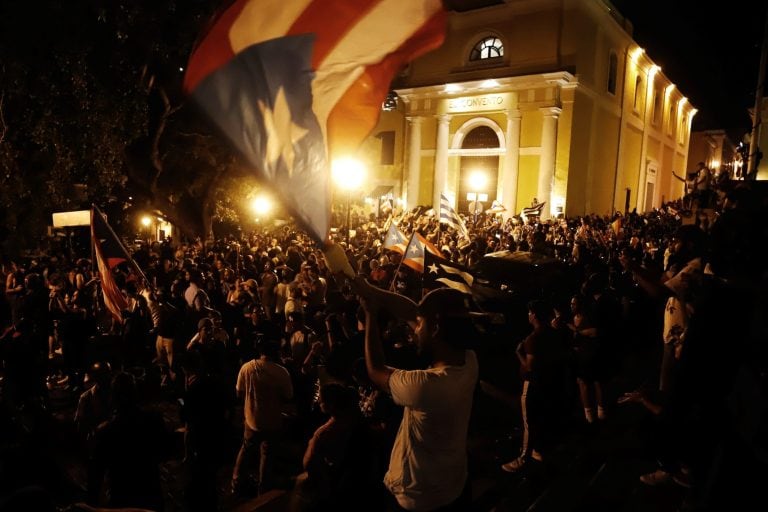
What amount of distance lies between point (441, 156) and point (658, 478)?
2906 cm

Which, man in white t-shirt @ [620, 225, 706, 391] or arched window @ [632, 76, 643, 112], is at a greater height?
arched window @ [632, 76, 643, 112]

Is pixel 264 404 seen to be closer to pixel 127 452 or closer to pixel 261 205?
pixel 127 452

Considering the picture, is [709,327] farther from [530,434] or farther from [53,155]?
[53,155]

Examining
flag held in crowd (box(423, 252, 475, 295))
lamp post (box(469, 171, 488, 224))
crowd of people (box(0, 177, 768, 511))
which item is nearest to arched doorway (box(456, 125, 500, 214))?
lamp post (box(469, 171, 488, 224))

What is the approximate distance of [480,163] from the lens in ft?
106

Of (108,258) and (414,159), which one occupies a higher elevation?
(414,159)

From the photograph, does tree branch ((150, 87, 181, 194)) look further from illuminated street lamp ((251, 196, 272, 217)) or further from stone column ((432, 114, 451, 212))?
stone column ((432, 114, 451, 212))

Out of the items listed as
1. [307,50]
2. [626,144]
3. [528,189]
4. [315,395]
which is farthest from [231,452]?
[626,144]

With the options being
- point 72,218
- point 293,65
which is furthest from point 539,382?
point 72,218

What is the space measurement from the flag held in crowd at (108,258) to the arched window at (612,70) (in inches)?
1258

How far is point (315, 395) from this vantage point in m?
6.17

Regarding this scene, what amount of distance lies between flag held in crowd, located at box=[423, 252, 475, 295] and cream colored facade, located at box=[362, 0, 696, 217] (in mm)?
21670

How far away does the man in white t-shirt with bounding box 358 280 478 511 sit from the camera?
2.51 m

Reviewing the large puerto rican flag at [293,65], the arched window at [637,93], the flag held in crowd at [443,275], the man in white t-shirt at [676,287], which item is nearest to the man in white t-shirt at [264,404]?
the large puerto rican flag at [293,65]
